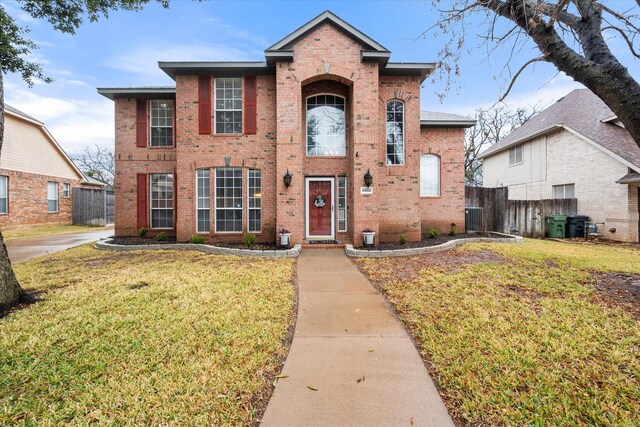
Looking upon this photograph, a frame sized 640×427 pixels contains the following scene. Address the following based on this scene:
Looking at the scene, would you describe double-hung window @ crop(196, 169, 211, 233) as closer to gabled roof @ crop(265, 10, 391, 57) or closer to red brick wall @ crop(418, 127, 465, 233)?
gabled roof @ crop(265, 10, 391, 57)

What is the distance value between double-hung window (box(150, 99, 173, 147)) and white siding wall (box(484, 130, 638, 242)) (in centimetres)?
1729

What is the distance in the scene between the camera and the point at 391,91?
9.70 m

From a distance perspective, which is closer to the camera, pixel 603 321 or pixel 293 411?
pixel 293 411

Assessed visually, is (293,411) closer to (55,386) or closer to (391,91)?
(55,386)

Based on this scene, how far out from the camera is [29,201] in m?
15.4

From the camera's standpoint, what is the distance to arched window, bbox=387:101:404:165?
983 cm

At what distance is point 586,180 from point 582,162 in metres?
0.82

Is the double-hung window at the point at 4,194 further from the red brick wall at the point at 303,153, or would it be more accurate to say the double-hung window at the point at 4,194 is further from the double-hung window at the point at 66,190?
the red brick wall at the point at 303,153

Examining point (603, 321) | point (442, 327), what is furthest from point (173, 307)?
point (603, 321)

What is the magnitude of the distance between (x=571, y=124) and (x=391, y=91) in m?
9.59

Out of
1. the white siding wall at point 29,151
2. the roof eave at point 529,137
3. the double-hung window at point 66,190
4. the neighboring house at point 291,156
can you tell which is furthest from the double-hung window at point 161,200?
the roof eave at point 529,137

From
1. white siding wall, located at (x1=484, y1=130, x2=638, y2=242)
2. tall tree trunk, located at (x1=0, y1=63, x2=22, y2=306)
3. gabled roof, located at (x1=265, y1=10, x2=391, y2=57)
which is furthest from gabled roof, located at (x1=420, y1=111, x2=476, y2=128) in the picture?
tall tree trunk, located at (x1=0, y1=63, x2=22, y2=306)

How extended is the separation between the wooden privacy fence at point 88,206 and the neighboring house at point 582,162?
26376 millimetres

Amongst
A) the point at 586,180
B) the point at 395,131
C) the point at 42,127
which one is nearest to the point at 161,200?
the point at 395,131
